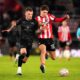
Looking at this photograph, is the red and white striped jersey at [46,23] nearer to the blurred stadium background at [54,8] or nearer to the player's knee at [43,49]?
the player's knee at [43,49]

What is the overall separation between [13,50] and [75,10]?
27.2 feet

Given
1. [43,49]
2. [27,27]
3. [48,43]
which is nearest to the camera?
[27,27]

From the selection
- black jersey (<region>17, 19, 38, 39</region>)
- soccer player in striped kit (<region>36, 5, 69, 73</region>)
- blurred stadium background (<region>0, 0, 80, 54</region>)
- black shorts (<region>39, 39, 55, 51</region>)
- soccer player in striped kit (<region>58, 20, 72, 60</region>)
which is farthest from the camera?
blurred stadium background (<region>0, 0, 80, 54</region>)

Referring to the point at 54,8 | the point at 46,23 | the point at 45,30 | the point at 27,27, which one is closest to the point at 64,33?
the point at 54,8

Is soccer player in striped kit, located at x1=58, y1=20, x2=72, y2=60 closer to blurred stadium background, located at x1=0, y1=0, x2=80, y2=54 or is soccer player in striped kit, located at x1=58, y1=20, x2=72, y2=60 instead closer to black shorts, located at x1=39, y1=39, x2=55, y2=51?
blurred stadium background, located at x1=0, y1=0, x2=80, y2=54

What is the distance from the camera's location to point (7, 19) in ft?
103

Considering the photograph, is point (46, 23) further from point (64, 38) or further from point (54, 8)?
point (54, 8)

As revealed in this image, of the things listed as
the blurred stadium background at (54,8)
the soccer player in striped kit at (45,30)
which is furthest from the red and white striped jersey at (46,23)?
the blurred stadium background at (54,8)

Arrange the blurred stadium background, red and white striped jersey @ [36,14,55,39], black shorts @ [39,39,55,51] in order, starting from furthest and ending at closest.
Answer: the blurred stadium background < black shorts @ [39,39,55,51] < red and white striped jersey @ [36,14,55,39]

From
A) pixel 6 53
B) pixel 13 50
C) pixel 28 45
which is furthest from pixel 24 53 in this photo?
pixel 6 53

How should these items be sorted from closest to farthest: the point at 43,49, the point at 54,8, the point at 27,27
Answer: the point at 27,27, the point at 43,49, the point at 54,8

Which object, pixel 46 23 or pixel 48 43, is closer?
pixel 46 23

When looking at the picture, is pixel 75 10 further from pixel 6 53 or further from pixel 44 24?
pixel 44 24

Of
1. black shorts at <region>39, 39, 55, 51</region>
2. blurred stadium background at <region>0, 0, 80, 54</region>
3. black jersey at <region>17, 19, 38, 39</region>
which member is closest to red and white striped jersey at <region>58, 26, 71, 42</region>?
blurred stadium background at <region>0, 0, 80, 54</region>
